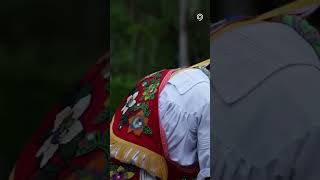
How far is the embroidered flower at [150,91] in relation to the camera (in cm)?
95

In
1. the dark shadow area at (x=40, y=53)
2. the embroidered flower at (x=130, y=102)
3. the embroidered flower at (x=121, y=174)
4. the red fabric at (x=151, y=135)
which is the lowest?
the embroidered flower at (x=121, y=174)

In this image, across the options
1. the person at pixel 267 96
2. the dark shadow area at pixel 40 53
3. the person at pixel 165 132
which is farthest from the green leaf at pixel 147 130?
the dark shadow area at pixel 40 53

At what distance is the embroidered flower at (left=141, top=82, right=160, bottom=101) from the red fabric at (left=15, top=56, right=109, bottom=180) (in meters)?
0.18

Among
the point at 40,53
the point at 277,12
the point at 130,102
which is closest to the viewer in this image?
the point at 40,53

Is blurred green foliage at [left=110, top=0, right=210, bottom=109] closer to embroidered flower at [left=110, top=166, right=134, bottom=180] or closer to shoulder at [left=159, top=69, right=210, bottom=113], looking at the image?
shoulder at [left=159, top=69, right=210, bottom=113]

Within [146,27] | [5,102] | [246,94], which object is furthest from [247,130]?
[5,102]

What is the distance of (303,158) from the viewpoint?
0.85m

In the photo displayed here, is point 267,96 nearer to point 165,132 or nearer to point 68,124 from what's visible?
point 165,132

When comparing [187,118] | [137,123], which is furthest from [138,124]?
[187,118]

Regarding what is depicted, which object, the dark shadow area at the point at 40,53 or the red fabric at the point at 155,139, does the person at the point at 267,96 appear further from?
the dark shadow area at the point at 40,53

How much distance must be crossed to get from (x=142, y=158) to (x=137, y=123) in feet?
0.26

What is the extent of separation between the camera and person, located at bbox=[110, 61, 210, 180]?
38.1 inches

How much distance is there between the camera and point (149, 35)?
77 cm

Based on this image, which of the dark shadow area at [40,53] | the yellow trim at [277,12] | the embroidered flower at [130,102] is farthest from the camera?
the embroidered flower at [130,102]
